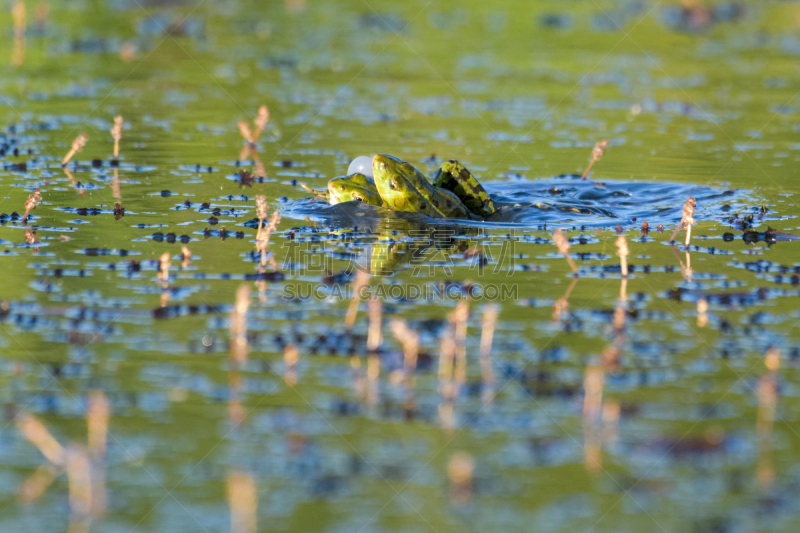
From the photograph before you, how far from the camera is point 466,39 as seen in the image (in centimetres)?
2144

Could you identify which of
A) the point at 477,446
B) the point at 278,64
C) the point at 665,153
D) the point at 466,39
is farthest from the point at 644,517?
the point at 466,39

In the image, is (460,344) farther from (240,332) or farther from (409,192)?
(409,192)

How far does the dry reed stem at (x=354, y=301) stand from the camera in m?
6.13

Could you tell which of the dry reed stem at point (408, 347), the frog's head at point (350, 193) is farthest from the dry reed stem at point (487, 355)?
the frog's head at point (350, 193)

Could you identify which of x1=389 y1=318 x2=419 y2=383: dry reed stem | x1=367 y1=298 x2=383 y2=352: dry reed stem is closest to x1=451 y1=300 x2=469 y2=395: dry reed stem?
x1=389 y1=318 x2=419 y2=383: dry reed stem

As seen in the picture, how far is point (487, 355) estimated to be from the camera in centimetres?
570

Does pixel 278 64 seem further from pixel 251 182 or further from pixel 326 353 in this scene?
pixel 326 353

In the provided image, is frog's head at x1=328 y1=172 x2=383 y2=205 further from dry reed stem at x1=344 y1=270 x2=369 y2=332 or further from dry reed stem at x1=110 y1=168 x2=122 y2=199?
dry reed stem at x1=344 y1=270 x2=369 y2=332

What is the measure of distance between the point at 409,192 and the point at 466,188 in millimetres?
691

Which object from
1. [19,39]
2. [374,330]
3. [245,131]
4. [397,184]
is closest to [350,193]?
[397,184]

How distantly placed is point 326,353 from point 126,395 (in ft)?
3.74

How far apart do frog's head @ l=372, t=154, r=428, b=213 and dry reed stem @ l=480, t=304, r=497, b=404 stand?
2.98m

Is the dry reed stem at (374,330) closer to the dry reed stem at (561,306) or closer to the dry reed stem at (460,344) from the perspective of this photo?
the dry reed stem at (460,344)

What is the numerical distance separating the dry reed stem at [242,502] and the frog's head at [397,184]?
16.3 feet
